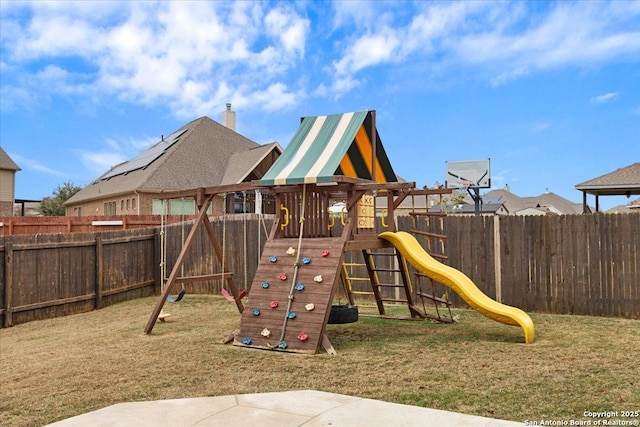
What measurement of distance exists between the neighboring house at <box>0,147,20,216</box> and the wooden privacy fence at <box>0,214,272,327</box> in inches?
845

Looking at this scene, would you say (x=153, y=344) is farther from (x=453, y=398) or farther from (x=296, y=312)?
(x=453, y=398)

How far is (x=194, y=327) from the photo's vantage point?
9.80m

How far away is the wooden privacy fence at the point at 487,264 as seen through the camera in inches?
396

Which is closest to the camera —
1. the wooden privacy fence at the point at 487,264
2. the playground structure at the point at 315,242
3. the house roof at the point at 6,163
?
the playground structure at the point at 315,242

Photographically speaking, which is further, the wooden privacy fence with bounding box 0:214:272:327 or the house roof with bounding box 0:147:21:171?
the house roof with bounding box 0:147:21:171

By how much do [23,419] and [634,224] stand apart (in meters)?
9.89

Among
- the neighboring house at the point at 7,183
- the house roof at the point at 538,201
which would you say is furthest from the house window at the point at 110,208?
the house roof at the point at 538,201

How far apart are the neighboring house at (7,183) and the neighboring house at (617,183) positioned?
3045cm

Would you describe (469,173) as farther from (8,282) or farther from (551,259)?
(8,282)

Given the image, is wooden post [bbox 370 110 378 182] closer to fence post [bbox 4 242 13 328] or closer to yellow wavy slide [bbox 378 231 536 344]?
yellow wavy slide [bbox 378 231 536 344]

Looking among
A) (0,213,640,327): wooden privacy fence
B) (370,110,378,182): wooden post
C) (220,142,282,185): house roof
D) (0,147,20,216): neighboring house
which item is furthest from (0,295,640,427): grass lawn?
(0,147,20,216): neighboring house

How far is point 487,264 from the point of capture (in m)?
11.2

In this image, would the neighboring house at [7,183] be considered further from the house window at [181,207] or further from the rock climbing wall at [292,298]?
the rock climbing wall at [292,298]

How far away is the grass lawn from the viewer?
4.93 meters
